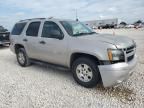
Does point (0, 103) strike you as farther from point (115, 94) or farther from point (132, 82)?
point (132, 82)

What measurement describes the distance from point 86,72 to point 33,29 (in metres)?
2.89

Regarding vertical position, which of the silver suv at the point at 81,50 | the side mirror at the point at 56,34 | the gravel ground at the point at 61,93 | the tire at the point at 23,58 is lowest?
the gravel ground at the point at 61,93

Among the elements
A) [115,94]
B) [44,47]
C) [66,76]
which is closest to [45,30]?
[44,47]

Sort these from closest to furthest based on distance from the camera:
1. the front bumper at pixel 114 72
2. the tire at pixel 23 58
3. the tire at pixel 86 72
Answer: the front bumper at pixel 114 72
the tire at pixel 86 72
the tire at pixel 23 58

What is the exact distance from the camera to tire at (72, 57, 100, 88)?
4.59 m

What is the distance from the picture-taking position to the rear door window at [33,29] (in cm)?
639

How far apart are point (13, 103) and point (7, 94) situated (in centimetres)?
62

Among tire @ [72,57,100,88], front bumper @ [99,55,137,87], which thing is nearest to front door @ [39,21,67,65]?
tire @ [72,57,100,88]

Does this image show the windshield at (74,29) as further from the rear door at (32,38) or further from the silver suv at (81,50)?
the rear door at (32,38)

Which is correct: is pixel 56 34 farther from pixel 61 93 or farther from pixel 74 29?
pixel 61 93

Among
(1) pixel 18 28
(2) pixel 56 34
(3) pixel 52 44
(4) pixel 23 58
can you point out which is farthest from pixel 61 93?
(1) pixel 18 28

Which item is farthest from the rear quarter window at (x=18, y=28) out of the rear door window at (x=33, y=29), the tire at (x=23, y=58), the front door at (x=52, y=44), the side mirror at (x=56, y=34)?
the side mirror at (x=56, y=34)

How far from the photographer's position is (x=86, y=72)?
4805 mm

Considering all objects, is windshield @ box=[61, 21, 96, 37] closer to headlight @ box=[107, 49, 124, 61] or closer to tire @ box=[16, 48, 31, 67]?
headlight @ box=[107, 49, 124, 61]
